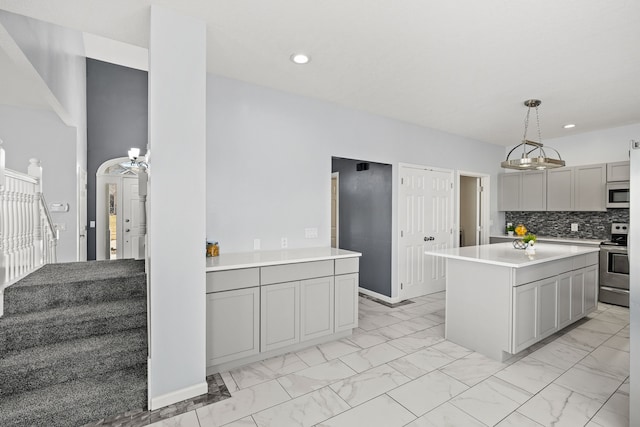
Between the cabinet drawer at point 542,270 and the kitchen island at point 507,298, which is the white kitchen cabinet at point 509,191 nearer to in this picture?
the kitchen island at point 507,298

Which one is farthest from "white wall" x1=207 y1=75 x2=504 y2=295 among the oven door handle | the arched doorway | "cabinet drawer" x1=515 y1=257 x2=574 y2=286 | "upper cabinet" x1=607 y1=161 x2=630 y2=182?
the oven door handle

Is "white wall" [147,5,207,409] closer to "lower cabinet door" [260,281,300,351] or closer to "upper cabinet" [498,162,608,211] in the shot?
"lower cabinet door" [260,281,300,351]

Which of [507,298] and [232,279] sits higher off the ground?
[232,279]

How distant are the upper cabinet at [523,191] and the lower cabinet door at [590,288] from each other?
1.89 metres

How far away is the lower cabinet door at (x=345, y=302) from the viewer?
319 cm

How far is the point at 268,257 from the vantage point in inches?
116

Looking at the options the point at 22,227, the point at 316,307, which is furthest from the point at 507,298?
the point at 22,227

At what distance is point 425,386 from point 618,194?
4630mm

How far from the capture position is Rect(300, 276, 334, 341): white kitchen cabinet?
9.71ft

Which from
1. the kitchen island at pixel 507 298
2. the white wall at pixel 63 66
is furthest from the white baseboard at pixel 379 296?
the white wall at pixel 63 66

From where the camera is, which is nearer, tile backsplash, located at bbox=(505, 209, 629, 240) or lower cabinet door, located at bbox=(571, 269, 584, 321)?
lower cabinet door, located at bbox=(571, 269, 584, 321)

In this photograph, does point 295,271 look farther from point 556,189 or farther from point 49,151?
point 556,189

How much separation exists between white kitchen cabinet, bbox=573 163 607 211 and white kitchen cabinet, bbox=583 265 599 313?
5.09ft

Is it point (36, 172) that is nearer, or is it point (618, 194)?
point (36, 172)
